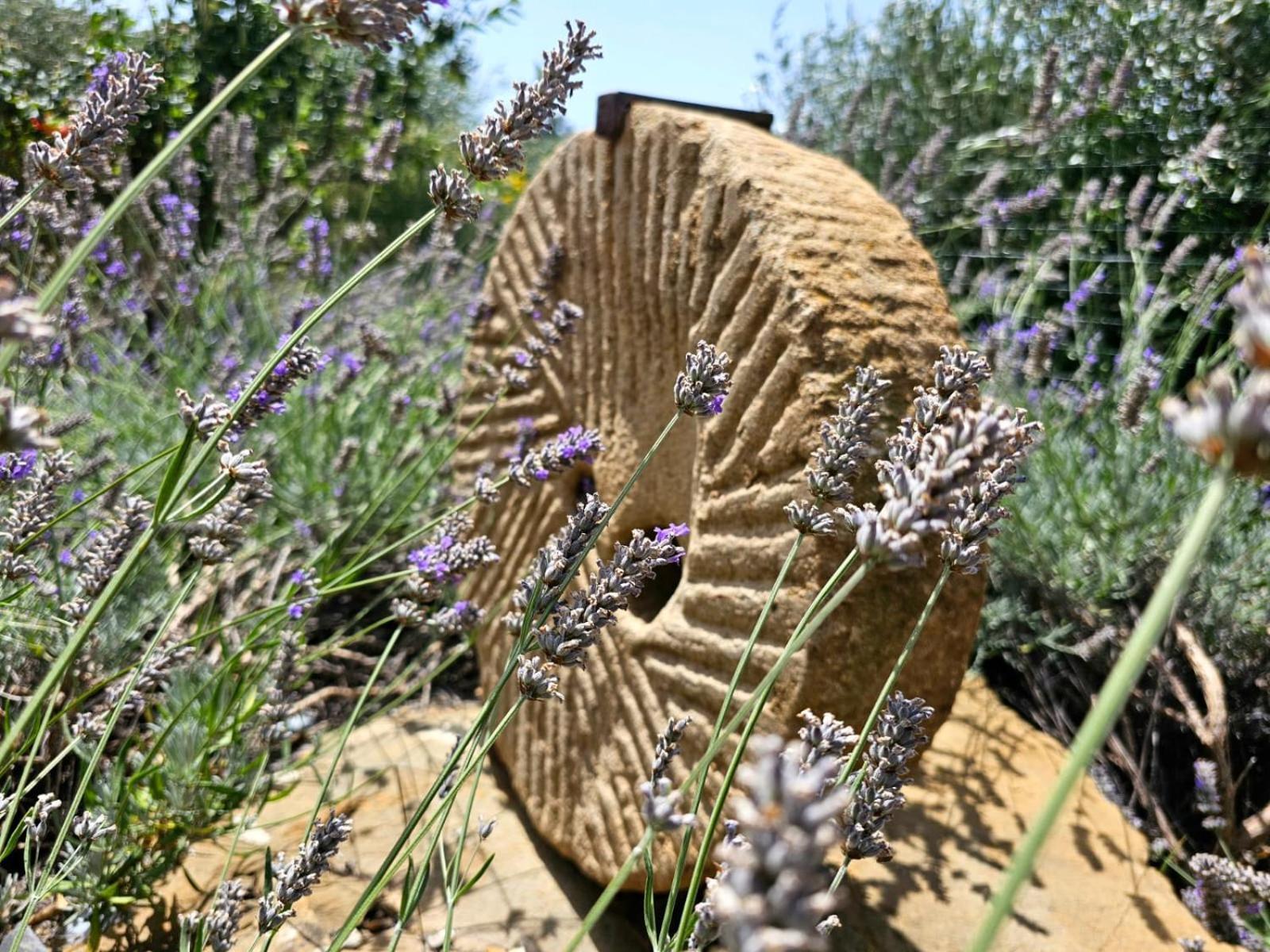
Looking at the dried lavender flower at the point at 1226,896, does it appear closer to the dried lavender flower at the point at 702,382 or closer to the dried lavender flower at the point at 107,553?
the dried lavender flower at the point at 702,382

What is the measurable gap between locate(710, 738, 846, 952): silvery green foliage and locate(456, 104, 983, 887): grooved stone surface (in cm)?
105

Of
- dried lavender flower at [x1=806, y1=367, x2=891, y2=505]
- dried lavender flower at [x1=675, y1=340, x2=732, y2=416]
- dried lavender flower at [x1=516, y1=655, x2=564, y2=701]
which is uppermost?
dried lavender flower at [x1=675, y1=340, x2=732, y2=416]

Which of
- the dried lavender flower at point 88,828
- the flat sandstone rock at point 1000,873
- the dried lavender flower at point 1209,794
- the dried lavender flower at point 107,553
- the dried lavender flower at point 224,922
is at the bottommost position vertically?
the flat sandstone rock at point 1000,873

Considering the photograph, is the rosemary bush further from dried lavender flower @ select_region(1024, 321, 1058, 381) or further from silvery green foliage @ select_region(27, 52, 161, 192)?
silvery green foliage @ select_region(27, 52, 161, 192)

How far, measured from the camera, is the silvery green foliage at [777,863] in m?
0.38

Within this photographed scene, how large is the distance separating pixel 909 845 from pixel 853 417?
133 centimetres

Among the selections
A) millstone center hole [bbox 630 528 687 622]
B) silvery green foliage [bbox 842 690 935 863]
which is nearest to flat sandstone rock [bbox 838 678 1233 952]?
millstone center hole [bbox 630 528 687 622]

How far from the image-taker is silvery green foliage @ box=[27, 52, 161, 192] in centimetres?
103

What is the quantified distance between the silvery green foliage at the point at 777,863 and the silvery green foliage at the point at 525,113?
0.83 meters

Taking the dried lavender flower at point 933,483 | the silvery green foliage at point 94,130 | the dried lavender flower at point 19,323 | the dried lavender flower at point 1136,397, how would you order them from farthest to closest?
the dried lavender flower at point 1136,397 → the silvery green foliage at point 94,130 → the dried lavender flower at point 933,483 → the dried lavender flower at point 19,323

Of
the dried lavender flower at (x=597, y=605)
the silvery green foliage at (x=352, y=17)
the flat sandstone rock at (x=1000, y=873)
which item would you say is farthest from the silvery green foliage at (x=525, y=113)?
the flat sandstone rock at (x=1000, y=873)

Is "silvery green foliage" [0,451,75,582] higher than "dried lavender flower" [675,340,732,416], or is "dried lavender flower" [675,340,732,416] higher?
"dried lavender flower" [675,340,732,416]

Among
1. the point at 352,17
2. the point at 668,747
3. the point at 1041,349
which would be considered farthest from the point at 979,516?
the point at 1041,349

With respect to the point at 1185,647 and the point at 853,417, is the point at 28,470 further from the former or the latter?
the point at 1185,647
